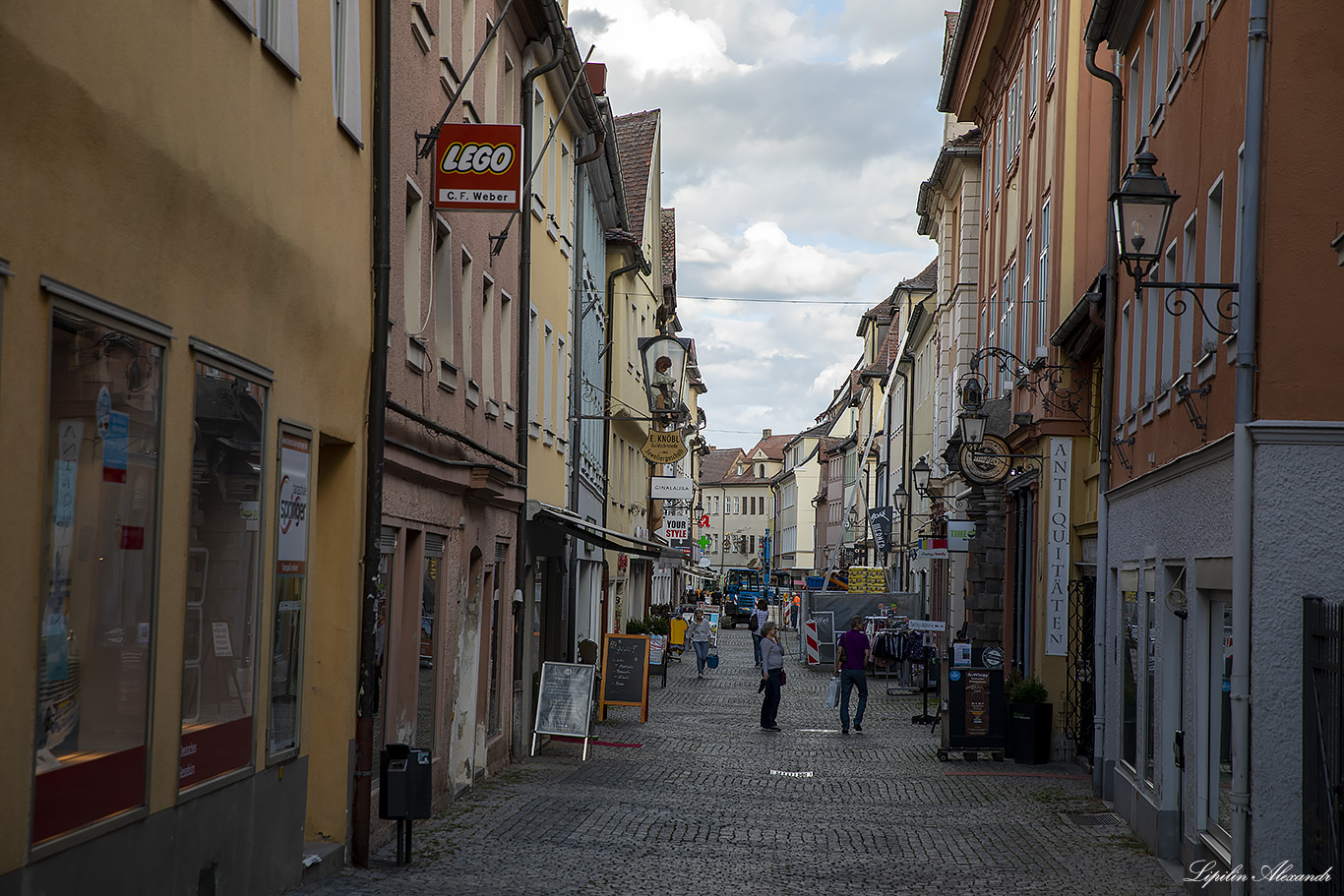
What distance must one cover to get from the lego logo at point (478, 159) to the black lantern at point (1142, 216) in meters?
5.58

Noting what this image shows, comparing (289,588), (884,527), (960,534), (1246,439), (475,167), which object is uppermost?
(475,167)

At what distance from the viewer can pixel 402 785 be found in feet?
37.8

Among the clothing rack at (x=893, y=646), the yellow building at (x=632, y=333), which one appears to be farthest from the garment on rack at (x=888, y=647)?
the yellow building at (x=632, y=333)

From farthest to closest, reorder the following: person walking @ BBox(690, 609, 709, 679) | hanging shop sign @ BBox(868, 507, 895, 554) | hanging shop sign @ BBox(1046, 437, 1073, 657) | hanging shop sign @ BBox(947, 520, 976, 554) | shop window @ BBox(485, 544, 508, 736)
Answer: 1. hanging shop sign @ BBox(868, 507, 895, 554)
2. person walking @ BBox(690, 609, 709, 679)
3. hanging shop sign @ BBox(947, 520, 976, 554)
4. hanging shop sign @ BBox(1046, 437, 1073, 657)
5. shop window @ BBox(485, 544, 508, 736)

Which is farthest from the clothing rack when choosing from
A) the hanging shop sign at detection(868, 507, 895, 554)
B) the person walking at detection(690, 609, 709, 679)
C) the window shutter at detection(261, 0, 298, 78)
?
the window shutter at detection(261, 0, 298, 78)

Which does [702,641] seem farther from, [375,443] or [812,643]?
[375,443]

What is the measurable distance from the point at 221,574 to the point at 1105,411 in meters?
11.4

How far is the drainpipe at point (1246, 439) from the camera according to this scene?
10.2 metres

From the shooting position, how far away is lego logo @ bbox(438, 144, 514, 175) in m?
14.4

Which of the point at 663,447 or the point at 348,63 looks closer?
the point at 348,63

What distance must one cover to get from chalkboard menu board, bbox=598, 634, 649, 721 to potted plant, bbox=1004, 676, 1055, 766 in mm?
5916

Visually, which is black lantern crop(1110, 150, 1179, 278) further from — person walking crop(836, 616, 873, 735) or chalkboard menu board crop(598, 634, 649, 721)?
person walking crop(836, 616, 873, 735)

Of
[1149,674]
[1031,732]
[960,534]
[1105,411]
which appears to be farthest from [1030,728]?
[960,534]

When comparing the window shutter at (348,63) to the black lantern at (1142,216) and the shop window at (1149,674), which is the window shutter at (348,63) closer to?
the black lantern at (1142,216)
